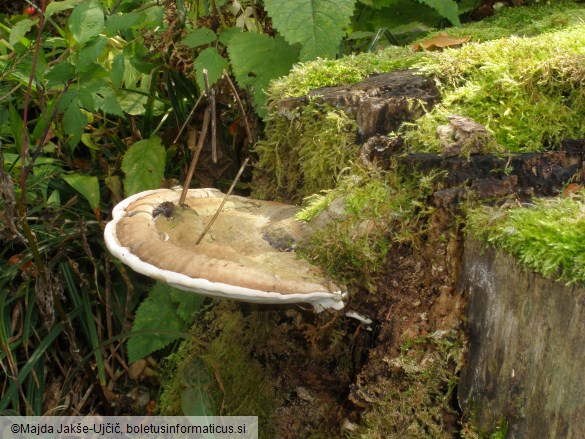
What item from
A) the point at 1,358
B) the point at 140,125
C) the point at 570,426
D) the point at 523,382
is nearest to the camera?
the point at 570,426

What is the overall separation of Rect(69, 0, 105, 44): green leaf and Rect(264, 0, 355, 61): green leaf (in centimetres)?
88

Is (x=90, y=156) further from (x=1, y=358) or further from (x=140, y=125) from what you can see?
(x=1, y=358)

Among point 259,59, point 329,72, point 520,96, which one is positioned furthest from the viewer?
point 259,59

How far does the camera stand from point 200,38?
11.4 feet

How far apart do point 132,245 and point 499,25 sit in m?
3.11

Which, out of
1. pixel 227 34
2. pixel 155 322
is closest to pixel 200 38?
pixel 227 34

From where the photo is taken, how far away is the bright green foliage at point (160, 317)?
3.33 m

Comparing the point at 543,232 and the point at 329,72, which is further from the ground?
the point at 329,72

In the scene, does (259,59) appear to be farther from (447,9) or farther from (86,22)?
(447,9)

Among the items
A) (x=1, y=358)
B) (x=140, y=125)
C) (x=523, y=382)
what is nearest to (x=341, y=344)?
(x=523, y=382)

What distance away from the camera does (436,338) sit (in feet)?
6.93

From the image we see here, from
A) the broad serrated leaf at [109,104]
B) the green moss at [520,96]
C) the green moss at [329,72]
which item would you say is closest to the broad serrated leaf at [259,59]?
the green moss at [329,72]

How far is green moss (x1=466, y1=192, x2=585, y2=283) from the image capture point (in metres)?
1.68

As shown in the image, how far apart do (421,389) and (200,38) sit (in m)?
2.40
